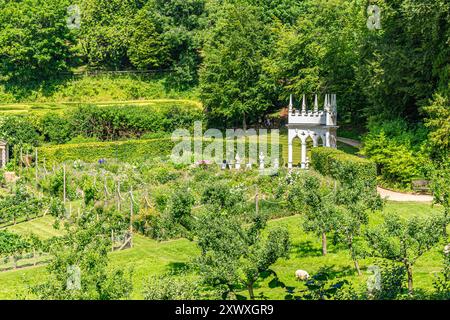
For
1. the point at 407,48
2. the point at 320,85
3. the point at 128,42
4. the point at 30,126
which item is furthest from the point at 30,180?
the point at 128,42

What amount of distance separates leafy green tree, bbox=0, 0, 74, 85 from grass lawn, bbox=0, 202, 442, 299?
3388 centimetres

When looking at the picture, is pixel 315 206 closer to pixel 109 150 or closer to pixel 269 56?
pixel 109 150

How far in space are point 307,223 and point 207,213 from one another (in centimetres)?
309

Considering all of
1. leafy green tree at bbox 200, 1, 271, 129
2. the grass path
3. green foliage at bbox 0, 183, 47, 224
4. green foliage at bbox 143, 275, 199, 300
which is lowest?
green foliage at bbox 0, 183, 47, 224

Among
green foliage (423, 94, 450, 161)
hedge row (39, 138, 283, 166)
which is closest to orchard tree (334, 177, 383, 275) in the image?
green foliage (423, 94, 450, 161)

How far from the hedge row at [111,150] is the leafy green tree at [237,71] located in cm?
376

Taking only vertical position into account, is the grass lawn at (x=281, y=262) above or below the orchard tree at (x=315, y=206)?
below

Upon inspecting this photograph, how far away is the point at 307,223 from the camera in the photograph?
22.8 meters

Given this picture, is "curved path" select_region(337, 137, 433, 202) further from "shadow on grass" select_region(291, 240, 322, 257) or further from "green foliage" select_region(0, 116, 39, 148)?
"green foliage" select_region(0, 116, 39, 148)

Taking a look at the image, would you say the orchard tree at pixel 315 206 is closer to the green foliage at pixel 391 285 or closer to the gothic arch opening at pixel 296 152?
the green foliage at pixel 391 285

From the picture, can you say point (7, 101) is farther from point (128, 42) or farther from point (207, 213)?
point (207, 213)

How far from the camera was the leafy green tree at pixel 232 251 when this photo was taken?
1797cm

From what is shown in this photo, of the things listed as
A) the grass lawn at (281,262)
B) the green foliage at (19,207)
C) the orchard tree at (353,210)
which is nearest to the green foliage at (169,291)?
the grass lawn at (281,262)

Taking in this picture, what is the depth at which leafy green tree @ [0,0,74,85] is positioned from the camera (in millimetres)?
59219
